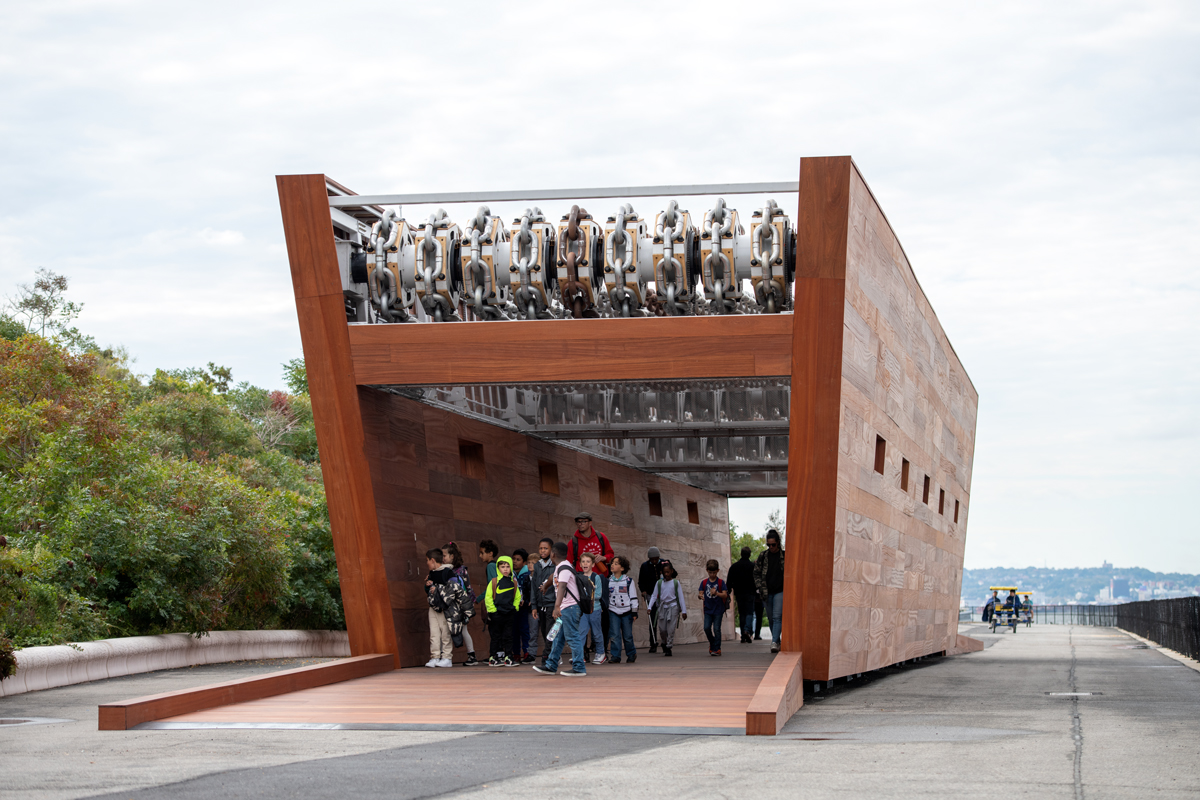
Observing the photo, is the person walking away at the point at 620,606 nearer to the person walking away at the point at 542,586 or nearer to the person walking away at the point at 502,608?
the person walking away at the point at 542,586

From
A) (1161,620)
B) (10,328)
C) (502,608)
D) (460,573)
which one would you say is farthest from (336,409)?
(10,328)

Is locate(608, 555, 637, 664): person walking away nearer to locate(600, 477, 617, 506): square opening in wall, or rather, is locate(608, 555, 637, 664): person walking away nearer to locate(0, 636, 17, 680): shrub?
locate(600, 477, 617, 506): square opening in wall

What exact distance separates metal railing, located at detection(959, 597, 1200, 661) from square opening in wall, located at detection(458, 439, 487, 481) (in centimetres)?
1462

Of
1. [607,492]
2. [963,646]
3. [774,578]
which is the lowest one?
[963,646]

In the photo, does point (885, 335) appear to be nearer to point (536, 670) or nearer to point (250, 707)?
point (536, 670)

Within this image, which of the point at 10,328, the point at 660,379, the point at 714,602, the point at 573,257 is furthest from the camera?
the point at 10,328

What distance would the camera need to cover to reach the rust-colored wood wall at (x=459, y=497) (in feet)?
48.2

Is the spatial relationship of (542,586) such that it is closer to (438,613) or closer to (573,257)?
(438,613)

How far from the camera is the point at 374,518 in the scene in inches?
563

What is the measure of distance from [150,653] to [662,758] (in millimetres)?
10527

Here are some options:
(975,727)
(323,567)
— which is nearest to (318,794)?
(975,727)

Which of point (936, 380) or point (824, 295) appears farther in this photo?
point (936, 380)

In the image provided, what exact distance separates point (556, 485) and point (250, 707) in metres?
9.62

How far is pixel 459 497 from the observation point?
648 inches
